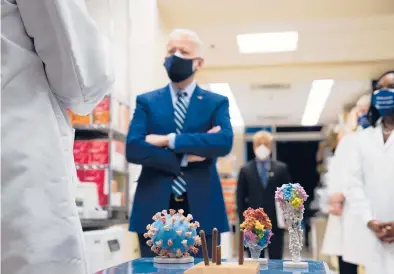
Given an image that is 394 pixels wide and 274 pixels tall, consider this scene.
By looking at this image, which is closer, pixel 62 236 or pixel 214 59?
pixel 62 236

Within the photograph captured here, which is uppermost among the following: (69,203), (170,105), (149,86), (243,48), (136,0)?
(243,48)

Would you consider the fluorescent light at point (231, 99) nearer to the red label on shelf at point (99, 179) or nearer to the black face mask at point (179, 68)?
the red label on shelf at point (99, 179)

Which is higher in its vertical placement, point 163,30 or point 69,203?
point 163,30

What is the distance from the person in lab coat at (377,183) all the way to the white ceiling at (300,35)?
1.46 metres

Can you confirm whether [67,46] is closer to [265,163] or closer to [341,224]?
[341,224]

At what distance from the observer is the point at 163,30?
5.29 metres

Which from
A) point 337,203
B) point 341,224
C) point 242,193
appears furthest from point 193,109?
point 242,193

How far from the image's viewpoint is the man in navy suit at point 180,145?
225 centimetres

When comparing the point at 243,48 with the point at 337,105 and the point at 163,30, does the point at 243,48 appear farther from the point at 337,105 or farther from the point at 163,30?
the point at 337,105

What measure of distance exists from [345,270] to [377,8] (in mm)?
2592

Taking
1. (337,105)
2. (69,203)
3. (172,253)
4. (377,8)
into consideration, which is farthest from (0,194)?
(337,105)

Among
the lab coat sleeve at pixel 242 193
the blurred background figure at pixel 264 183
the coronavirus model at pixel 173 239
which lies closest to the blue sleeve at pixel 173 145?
the coronavirus model at pixel 173 239

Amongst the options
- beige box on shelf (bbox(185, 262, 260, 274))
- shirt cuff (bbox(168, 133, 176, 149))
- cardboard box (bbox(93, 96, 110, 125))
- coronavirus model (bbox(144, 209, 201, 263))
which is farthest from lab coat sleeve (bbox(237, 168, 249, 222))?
beige box on shelf (bbox(185, 262, 260, 274))

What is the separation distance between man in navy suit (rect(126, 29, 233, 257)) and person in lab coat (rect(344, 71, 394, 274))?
80cm
